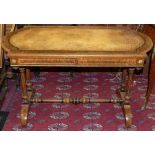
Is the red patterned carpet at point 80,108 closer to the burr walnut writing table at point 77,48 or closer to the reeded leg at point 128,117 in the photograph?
the reeded leg at point 128,117

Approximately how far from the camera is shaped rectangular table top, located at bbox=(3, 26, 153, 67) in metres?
2.20

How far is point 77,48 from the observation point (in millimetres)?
2287

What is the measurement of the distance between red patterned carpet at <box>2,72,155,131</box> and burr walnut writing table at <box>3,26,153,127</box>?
0.19 meters

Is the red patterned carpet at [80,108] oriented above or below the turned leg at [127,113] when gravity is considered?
below

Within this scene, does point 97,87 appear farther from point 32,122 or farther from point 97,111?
point 32,122

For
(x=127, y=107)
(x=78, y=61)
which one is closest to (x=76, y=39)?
(x=78, y=61)

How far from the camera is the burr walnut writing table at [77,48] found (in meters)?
2.21

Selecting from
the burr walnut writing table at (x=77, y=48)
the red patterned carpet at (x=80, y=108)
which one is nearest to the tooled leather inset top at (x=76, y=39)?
the burr walnut writing table at (x=77, y=48)

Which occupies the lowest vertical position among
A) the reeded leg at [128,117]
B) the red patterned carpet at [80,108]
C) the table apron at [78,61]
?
the red patterned carpet at [80,108]

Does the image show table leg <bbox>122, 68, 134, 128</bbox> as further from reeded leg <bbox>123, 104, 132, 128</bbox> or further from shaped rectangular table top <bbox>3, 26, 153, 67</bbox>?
shaped rectangular table top <bbox>3, 26, 153, 67</bbox>

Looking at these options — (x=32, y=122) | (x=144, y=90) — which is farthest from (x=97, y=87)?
(x=32, y=122)

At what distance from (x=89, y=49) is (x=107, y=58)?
179mm

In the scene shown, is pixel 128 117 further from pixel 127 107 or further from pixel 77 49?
pixel 77 49

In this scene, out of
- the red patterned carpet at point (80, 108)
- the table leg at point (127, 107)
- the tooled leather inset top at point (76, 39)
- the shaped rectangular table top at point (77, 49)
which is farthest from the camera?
the red patterned carpet at point (80, 108)
